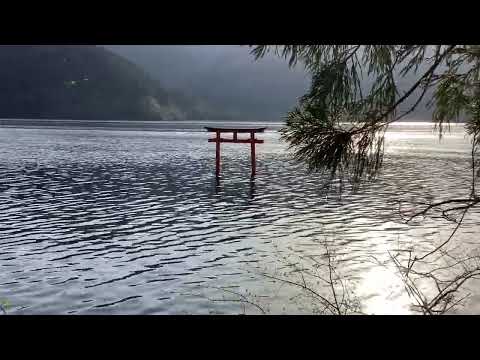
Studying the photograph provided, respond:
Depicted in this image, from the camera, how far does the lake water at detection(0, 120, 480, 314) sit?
38.8ft

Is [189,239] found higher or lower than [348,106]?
lower

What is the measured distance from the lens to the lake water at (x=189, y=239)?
1183cm

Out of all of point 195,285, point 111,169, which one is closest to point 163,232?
point 195,285

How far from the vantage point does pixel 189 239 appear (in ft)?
60.1

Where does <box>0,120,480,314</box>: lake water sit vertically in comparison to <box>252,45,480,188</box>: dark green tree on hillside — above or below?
below

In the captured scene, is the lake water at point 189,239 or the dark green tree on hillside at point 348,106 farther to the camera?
the lake water at point 189,239

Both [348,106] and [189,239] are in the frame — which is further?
[189,239]

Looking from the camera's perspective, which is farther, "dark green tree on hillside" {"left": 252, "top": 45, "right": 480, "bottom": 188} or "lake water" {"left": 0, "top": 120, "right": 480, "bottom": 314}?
"lake water" {"left": 0, "top": 120, "right": 480, "bottom": 314}

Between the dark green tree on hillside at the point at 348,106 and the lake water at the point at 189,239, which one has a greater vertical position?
the dark green tree on hillside at the point at 348,106
